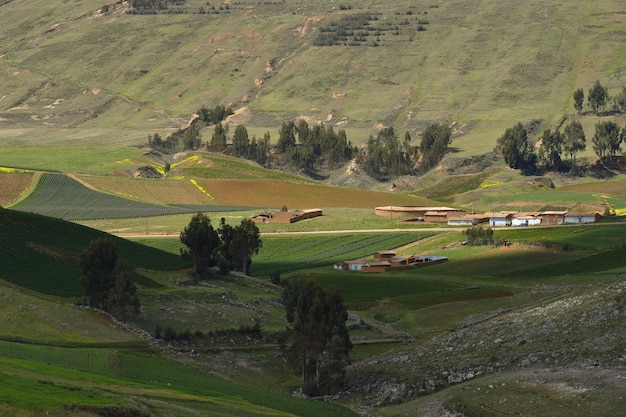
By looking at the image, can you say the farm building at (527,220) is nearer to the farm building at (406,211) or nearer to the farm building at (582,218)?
the farm building at (582,218)

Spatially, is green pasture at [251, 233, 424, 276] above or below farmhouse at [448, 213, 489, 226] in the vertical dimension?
below

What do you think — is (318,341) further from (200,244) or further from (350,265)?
(350,265)

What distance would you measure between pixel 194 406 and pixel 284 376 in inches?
1038

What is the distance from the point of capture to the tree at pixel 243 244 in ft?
417

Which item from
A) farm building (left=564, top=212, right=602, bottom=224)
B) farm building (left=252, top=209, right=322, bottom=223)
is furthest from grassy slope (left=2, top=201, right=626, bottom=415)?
farm building (left=252, top=209, right=322, bottom=223)

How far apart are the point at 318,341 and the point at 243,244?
4844 centimetres

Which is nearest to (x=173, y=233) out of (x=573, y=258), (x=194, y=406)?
(x=573, y=258)

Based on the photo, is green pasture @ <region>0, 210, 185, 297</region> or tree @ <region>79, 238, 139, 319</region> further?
green pasture @ <region>0, 210, 185, 297</region>

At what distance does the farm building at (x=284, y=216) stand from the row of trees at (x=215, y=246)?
41216mm

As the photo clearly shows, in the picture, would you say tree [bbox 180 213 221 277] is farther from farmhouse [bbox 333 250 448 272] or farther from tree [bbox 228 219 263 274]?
farmhouse [bbox 333 250 448 272]

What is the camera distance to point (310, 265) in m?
138

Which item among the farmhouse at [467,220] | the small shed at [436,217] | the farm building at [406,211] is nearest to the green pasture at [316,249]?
the farmhouse at [467,220]

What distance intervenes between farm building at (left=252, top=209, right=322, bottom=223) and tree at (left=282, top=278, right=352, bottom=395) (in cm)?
9051

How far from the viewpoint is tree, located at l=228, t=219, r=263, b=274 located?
127062 millimetres
